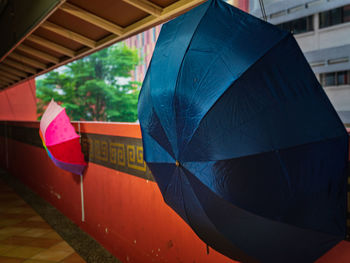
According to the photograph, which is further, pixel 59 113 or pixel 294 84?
pixel 59 113

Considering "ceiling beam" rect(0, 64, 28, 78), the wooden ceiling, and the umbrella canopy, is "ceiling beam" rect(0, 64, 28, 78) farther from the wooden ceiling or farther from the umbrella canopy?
the umbrella canopy

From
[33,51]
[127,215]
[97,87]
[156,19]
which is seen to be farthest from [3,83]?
[97,87]

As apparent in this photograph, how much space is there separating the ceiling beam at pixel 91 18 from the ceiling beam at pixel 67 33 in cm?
60

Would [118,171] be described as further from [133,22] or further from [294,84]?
[294,84]

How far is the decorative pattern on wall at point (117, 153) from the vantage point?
8.43ft

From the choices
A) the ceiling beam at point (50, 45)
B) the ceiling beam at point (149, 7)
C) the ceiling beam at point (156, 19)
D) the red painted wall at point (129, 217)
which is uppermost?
the ceiling beam at point (50, 45)

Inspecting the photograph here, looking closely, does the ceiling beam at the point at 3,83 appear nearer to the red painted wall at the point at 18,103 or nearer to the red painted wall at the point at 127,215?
the red painted wall at the point at 18,103

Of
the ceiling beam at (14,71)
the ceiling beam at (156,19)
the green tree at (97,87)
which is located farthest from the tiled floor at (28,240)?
the green tree at (97,87)

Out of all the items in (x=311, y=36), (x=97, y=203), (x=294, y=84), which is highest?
(x=311, y=36)

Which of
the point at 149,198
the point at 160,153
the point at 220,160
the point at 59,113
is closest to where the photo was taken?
the point at 220,160

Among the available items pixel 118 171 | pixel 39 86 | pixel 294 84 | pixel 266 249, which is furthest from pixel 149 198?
pixel 39 86

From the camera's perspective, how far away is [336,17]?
1.21m

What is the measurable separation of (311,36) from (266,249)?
828 millimetres

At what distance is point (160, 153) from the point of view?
122cm
